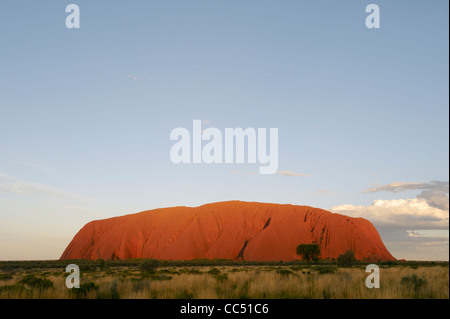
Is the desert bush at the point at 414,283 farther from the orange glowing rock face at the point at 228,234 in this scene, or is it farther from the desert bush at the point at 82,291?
the orange glowing rock face at the point at 228,234

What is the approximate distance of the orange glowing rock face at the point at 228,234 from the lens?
9762 cm

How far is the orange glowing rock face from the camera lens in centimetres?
9762

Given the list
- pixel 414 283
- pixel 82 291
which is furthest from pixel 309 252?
pixel 82 291

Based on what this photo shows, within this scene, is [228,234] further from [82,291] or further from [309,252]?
[82,291]

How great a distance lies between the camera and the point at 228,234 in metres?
107

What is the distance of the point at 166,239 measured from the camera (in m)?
113

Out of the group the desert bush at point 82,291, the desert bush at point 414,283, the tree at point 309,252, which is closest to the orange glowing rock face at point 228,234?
the tree at point 309,252

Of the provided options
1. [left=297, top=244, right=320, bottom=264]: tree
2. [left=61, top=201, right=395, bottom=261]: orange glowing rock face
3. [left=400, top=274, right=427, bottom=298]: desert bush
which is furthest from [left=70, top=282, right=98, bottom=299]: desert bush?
[left=61, top=201, right=395, bottom=261]: orange glowing rock face

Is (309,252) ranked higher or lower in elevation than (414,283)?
lower

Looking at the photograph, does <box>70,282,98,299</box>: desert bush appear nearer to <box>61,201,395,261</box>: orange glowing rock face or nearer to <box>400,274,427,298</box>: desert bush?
<box>400,274,427,298</box>: desert bush
